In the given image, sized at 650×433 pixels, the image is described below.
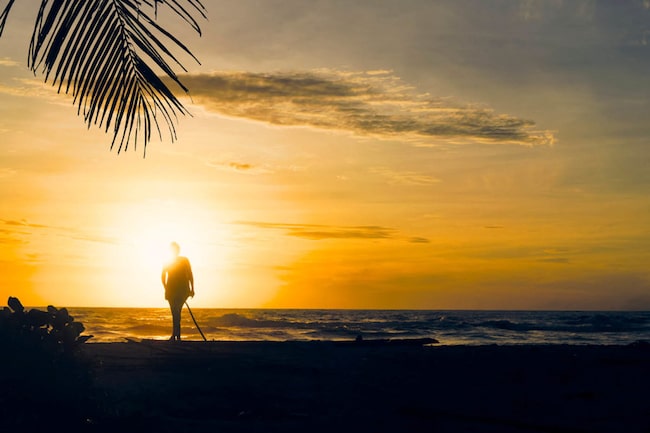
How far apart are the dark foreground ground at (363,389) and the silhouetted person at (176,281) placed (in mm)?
2958

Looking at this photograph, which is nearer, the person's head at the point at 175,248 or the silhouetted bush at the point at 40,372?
the silhouetted bush at the point at 40,372

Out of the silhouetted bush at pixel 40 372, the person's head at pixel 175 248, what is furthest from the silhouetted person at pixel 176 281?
the silhouetted bush at pixel 40 372

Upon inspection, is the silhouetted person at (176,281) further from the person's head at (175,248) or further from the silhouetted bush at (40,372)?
the silhouetted bush at (40,372)

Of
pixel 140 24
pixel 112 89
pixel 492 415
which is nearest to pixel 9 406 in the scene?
pixel 112 89

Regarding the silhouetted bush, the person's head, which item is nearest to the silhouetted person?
the person's head

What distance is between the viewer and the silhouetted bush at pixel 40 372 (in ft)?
16.7

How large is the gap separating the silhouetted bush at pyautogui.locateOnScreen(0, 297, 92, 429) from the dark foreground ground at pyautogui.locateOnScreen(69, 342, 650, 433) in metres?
0.23

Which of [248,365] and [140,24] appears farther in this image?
[248,365]

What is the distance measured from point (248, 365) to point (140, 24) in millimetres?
6409

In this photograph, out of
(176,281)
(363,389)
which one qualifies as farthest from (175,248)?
(363,389)

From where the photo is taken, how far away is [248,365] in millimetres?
9633

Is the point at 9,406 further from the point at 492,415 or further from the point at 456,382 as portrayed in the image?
the point at 456,382

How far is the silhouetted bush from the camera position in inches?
200

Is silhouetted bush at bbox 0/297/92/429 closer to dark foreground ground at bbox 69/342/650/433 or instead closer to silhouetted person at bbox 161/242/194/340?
dark foreground ground at bbox 69/342/650/433
